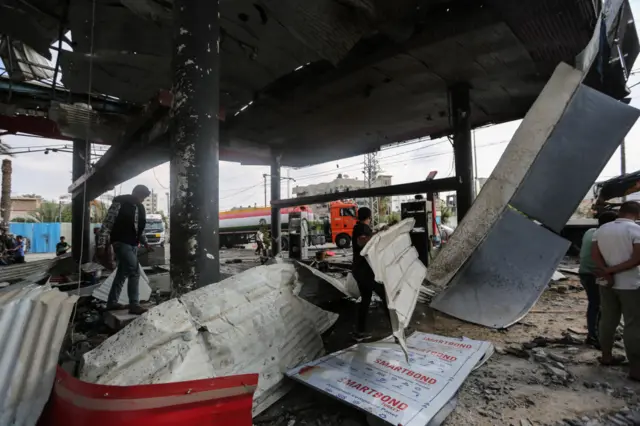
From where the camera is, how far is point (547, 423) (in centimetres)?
218

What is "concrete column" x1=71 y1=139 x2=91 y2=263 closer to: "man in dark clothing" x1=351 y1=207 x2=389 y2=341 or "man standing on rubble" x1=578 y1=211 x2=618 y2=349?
"man in dark clothing" x1=351 y1=207 x2=389 y2=341

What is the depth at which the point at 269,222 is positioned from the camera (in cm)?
2581

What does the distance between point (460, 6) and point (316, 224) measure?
823 inches

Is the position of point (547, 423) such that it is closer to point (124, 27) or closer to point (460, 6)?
point (460, 6)

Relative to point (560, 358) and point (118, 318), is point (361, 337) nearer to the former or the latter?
point (560, 358)

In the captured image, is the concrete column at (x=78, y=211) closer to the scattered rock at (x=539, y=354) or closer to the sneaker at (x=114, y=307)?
the sneaker at (x=114, y=307)

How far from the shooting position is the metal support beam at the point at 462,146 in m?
5.38

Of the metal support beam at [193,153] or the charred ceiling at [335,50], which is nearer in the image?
the metal support beam at [193,153]

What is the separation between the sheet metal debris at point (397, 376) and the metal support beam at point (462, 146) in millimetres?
2952

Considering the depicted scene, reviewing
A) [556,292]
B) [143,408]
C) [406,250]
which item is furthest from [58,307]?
[556,292]

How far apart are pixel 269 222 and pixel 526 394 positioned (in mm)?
23963

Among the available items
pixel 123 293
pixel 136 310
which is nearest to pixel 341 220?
pixel 123 293

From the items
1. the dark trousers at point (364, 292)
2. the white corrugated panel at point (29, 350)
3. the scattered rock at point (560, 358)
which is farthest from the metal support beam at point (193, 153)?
the scattered rock at point (560, 358)

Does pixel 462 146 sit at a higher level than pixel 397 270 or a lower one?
higher
